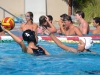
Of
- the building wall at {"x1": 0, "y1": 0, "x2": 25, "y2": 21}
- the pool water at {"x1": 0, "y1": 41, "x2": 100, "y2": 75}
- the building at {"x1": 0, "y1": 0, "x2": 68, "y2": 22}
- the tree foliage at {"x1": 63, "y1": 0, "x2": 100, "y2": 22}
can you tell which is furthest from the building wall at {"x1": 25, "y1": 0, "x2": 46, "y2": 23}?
the pool water at {"x1": 0, "y1": 41, "x2": 100, "y2": 75}

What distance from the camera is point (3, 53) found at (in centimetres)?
978

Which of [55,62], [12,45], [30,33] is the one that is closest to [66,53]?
[55,62]

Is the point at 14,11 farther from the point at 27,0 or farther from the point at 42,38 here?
the point at 42,38

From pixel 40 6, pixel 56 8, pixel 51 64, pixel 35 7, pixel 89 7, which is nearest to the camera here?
pixel 51 64

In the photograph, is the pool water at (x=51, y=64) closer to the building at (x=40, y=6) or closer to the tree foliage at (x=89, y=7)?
the tree foliage at (x=89, y=7)

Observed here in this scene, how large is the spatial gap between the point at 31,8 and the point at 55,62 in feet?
60.6

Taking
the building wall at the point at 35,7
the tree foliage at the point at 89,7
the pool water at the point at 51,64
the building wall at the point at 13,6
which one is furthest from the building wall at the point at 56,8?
the pool water at the point at 51,64

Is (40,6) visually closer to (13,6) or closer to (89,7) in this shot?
(13,6)

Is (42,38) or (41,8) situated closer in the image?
(42,38)

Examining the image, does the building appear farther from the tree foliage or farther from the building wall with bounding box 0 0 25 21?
the tree foliage

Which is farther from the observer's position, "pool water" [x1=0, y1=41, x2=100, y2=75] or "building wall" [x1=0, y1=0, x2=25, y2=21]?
"building wall" [x1=0, y1=0, x2=25, y2=21]

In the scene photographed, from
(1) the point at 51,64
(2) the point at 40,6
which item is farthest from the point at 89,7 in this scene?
(1) the point at 51,64

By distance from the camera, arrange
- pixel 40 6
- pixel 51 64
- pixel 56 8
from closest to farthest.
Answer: pixel 51 64, pixel 40 6, pixel 56 8

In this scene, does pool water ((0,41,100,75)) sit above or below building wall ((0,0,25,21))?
below
